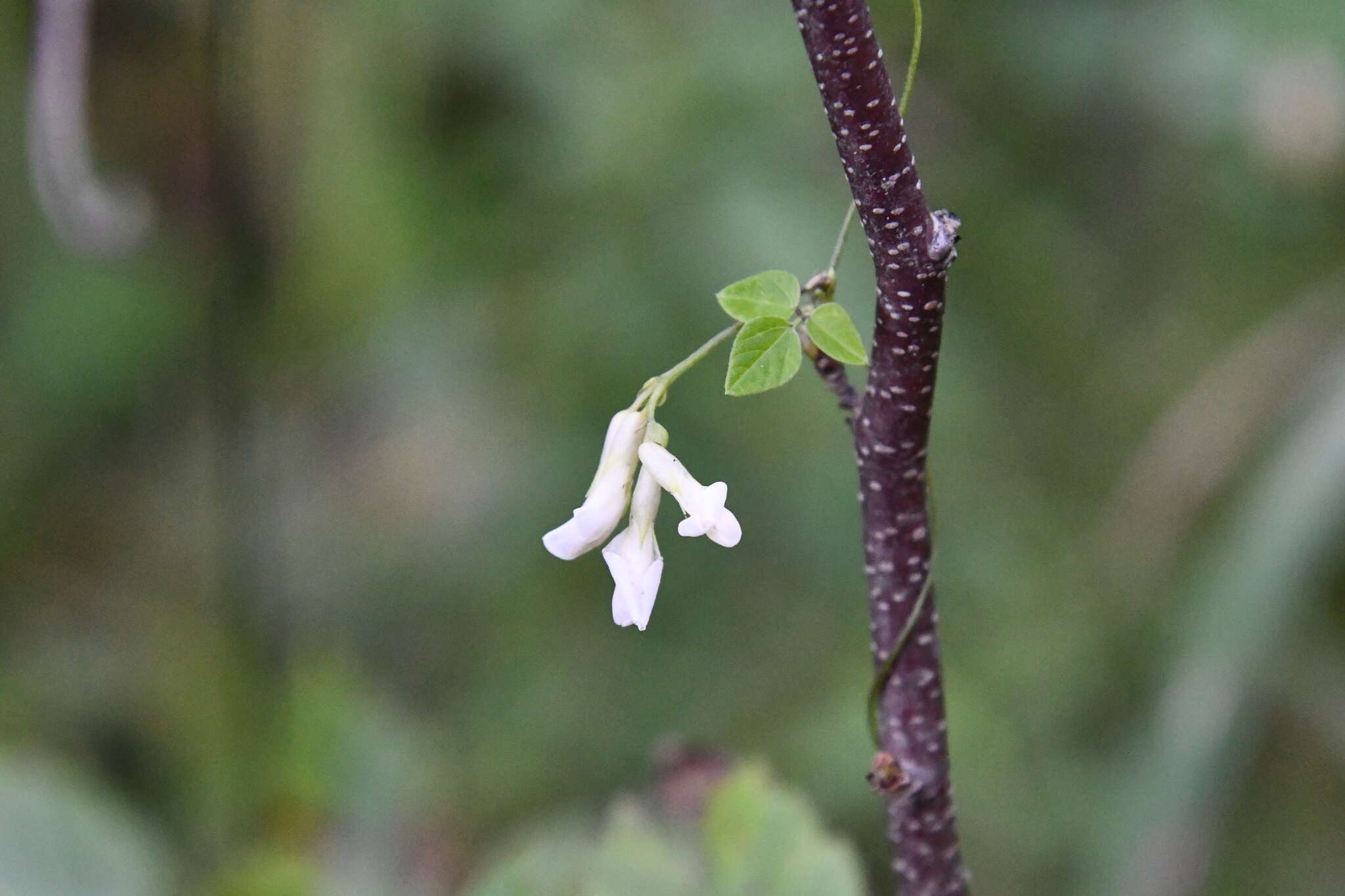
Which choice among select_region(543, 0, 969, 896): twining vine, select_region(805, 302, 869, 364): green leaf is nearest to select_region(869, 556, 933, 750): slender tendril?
select_region(543, 0, 969, 896): twining vine

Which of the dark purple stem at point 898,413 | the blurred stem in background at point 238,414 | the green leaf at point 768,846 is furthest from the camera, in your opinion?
the blurred stem in background at point 238,414

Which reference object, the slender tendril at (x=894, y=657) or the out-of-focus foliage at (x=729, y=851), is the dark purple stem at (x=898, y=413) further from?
the out-of-focus foliage at (x=729, y=851)

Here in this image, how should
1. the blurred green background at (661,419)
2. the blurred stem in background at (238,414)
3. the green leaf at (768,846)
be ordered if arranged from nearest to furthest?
the green leaf at (768,846)
the blurred green background at (661,419)
the blurred stem in background at (238,414)

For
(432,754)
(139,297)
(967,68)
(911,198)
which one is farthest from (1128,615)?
(139,297)

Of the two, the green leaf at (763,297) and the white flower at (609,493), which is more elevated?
the green leaf at (763,297)

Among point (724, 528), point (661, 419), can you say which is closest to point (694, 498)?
point (724, 528)

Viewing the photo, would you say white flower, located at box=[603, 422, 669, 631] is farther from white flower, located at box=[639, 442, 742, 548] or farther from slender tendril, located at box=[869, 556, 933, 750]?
slender tendril, located at box=[869, 556, 933, 750]

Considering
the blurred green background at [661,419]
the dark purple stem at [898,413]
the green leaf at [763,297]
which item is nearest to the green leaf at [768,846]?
the dark purple stem at [898,413]
